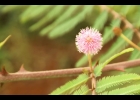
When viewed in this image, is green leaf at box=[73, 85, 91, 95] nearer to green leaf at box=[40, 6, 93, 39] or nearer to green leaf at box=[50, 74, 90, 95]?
green leaf at box=[50, 74, 90, 95]

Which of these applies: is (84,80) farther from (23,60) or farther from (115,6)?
(23,60)

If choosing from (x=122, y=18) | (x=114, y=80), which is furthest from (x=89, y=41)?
(x=122, y=18)

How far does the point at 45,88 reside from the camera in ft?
9.05

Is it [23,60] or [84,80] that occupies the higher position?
[23,60]

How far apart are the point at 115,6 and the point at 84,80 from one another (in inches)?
23.0

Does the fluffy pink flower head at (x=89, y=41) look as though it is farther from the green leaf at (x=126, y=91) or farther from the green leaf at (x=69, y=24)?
the green leaf at (x=69, y=24)

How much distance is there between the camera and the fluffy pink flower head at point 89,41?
524 mm

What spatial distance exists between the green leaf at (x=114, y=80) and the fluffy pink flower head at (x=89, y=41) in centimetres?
5

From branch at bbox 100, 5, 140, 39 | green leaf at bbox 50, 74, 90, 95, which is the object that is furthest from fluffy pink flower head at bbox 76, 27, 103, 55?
branch at bbox 100, 5, 140, 39

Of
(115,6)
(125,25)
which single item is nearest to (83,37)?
(125,25)

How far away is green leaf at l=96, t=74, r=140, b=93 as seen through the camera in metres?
0.48

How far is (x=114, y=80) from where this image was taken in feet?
1.61
